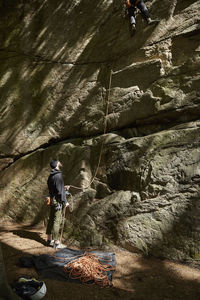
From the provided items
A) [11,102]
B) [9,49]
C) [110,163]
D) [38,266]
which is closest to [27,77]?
[11,102]

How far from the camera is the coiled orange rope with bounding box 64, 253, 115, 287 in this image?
3.79 metres

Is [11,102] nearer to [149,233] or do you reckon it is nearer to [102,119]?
[102,119]

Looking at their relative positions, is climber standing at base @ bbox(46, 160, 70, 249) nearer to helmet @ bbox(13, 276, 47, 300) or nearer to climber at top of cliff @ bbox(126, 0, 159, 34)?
helmet @ bbox(13, 276, 47, 300)

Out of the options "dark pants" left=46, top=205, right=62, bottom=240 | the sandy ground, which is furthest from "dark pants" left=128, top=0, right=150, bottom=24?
the sandy ground

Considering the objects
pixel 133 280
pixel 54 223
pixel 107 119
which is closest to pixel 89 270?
pixel 133 280

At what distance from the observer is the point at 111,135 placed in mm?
6508

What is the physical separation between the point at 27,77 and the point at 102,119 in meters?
4.28

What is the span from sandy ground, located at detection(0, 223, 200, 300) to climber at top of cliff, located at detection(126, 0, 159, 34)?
6.58 m

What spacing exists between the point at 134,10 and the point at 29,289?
25.6 feet

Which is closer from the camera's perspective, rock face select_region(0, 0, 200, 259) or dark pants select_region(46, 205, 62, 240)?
rock face select_region(0, 0, 200, 259)

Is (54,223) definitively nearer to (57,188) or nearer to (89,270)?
(57,188)

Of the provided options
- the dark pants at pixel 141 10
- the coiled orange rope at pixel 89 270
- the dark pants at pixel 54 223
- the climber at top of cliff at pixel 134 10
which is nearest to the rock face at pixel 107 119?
the climber at top of cliff at pixel 134 10

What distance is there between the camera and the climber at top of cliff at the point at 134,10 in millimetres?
6613

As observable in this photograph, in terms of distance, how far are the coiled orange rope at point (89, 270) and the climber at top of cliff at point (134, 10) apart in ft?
22.2
